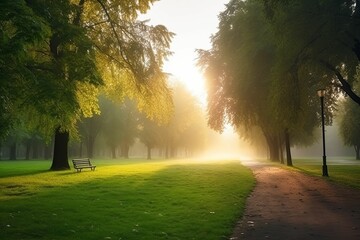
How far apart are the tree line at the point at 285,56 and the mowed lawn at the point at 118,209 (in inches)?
303

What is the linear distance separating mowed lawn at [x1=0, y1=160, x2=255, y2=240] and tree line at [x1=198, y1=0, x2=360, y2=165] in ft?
25.2

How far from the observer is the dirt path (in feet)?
30.2

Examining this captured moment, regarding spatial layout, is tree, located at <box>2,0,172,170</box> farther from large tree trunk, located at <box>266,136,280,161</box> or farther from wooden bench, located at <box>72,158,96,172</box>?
large tree trunk, located at <box>266,136,280,161</box>

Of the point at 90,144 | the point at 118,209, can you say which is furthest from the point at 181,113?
the point at 118,209

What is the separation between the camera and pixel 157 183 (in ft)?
64.7

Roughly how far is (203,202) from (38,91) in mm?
7427

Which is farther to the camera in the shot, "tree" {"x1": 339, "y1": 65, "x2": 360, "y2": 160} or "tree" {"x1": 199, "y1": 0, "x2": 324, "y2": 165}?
"tree" {"x1": 339, "y1": 65, "x2": 360, "y2": 160}

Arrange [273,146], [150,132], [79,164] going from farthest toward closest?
[150,132], [273,146], [79,164]

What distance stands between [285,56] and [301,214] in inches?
524

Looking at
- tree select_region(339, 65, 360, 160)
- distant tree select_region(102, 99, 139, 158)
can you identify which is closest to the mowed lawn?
tree select_region(339, 65, 360, 160)

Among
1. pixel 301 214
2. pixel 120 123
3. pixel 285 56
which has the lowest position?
pixel 301 214

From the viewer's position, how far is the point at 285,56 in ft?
75.3

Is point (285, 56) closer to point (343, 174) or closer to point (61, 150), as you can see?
point (343, 174)

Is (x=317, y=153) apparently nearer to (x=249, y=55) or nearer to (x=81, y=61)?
(x=249, y=55)
